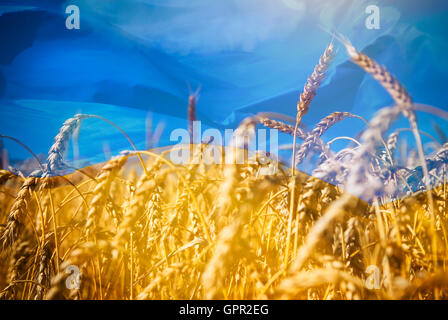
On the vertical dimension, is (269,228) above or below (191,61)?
below

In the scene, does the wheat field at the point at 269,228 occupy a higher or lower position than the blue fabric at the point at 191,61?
lower

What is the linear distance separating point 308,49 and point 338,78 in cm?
14

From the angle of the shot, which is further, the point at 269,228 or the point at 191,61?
the point at 191,61

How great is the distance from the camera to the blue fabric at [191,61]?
31.7 inches

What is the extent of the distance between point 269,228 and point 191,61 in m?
0.60

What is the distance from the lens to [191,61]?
2.80 feet

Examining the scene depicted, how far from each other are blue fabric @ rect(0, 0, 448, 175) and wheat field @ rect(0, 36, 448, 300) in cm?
15

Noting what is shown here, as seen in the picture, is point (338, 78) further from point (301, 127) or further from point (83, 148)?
point (83, 148)

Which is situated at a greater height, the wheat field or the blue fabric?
the blue fabric

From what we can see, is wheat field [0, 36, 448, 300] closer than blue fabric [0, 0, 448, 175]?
Yes

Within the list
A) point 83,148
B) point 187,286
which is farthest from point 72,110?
point 187,286

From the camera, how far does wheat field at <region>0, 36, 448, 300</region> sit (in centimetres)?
43

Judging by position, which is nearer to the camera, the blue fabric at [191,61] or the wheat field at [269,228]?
the wheat field at [269,228]

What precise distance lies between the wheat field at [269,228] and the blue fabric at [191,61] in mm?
146
